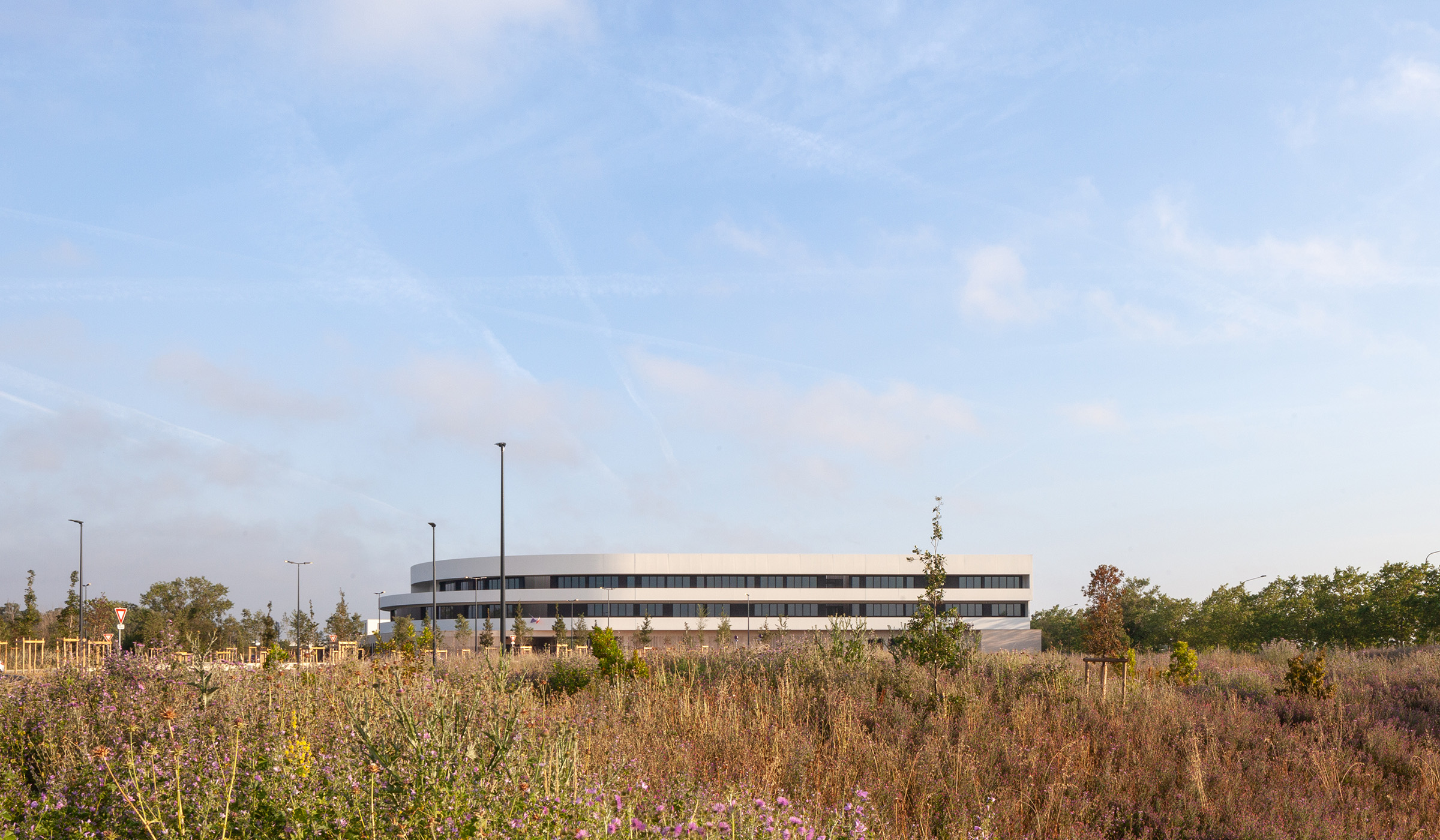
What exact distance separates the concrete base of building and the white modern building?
11.8 inches

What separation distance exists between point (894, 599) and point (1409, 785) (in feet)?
224

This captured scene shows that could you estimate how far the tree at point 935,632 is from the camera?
14742mm

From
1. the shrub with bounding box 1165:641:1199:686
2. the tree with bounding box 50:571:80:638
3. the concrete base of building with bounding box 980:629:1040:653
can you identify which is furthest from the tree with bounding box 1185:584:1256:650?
the tree with bounding box 50:571:80:638

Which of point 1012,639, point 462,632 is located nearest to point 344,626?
point 462,632

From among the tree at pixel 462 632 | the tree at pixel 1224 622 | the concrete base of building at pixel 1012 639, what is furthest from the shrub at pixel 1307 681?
the concrete base of building at pixel 1012 639

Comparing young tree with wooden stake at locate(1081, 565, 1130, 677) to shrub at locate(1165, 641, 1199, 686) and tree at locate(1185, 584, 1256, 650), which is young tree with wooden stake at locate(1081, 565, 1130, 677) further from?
tree at locate(1185, 584, 1256, 650)

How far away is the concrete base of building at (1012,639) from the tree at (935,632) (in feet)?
191

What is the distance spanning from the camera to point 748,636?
73125 millimetres

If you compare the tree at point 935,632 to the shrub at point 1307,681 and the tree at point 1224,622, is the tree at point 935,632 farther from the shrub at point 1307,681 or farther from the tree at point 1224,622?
the tree at point 1224,622

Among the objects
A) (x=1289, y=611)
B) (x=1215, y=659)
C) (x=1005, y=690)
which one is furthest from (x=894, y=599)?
(x=1005, y=690)

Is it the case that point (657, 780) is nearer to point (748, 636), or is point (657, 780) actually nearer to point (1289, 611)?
point (1289, 611)

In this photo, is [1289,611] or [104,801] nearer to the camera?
[104,801]

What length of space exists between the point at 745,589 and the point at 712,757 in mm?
68651

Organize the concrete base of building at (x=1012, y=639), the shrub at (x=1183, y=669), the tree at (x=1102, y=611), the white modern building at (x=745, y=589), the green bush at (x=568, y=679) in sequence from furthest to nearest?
the white modern building at (x=745, y=589) → the concrete base of building at (x=1012, y=639) → the tree at (x=1102, y=611) → the shrub at (x=1183, y=669) → the green bush at (x=568, y=679)
